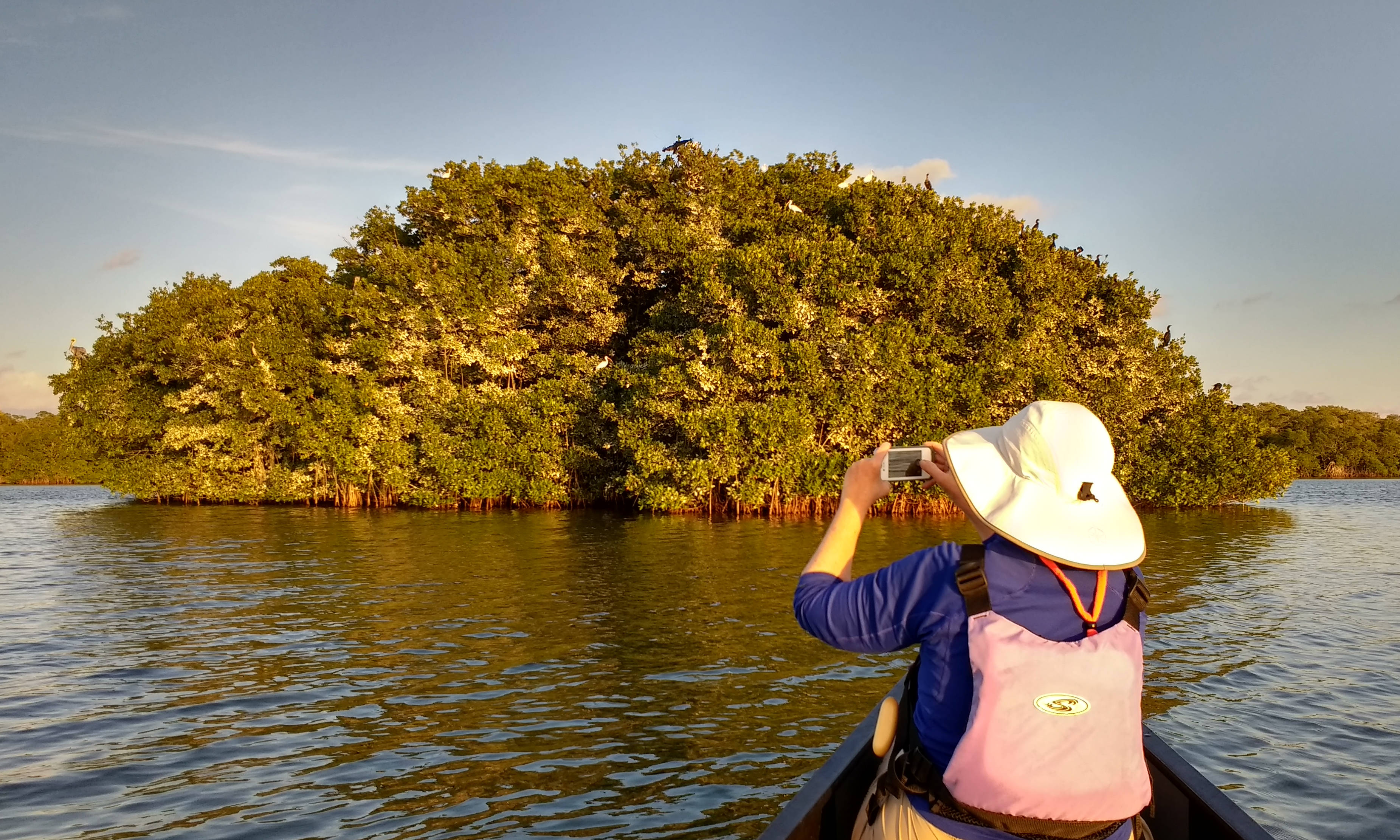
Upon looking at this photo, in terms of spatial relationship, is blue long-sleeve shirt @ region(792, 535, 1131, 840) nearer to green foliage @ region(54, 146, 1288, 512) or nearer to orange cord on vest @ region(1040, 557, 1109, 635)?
orange cord on vest @ region(1040, 557, 1109, 635)

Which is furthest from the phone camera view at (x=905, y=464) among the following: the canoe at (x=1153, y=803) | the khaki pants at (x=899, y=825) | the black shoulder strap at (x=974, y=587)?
the canoe at (x=1153, y=803)

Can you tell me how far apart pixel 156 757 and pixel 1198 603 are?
51.0 ft

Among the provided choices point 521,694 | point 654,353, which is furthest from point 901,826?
point 654,353

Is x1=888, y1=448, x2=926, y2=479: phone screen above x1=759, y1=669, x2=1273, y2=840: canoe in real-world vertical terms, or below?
above

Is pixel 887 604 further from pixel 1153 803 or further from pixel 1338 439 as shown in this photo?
pixel 1338 439

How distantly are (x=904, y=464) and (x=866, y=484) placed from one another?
0.15 meters

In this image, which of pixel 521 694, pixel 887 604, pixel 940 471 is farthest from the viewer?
pixel 521 694

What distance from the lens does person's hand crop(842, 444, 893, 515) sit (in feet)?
10.2

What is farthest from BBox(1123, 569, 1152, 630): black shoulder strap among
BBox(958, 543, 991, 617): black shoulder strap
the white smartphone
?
the white smartphone

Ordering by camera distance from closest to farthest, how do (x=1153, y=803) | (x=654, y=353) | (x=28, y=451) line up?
(x=1153, y=803) < (x=654, y=353) < (x=28, y=451)

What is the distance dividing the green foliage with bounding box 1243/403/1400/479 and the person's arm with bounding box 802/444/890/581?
113427mm

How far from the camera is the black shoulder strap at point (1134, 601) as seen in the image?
111 inches

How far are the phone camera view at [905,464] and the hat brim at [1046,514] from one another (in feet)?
0.43

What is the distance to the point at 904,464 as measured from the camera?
3.11 meters
